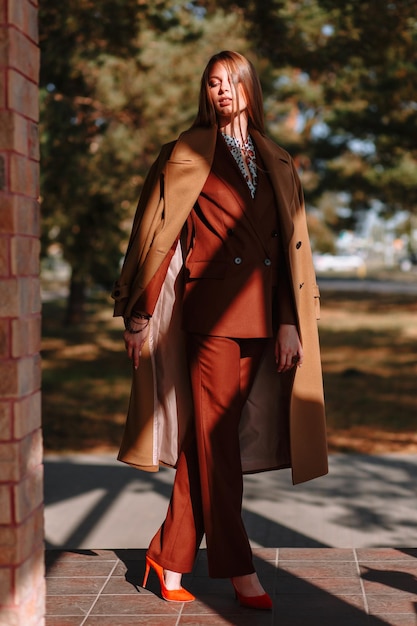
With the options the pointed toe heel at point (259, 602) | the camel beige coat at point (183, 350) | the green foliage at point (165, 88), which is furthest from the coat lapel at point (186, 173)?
the green foliage at point (165, 88)

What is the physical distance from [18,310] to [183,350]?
3.82 ft

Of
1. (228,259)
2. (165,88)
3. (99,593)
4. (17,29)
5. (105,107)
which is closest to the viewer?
(17,29)

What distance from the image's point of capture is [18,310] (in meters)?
2.94

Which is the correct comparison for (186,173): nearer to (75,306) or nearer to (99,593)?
(99,593)

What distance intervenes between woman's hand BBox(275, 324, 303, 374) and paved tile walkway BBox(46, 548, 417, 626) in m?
0.90

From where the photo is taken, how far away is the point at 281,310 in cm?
388

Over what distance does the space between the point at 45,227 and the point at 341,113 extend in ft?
20.9

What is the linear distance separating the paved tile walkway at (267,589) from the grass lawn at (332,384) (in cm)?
432

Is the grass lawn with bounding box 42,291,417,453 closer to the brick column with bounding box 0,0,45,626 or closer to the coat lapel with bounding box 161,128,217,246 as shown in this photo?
the coat lapel with bounding box 161,128,217,246

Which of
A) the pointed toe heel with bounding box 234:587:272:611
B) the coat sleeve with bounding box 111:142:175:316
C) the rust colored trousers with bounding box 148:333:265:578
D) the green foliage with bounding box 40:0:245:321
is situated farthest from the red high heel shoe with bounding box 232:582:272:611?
the green foliage with bounding box 40:0:245:321

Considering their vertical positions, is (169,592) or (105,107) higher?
(105,107)

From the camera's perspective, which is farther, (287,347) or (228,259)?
(287,347)

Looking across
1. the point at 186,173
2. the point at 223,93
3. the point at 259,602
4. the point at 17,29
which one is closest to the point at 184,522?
the point at 259,602

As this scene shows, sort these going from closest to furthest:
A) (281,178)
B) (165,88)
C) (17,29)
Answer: (17,29) < (281,178) < (165,88)
